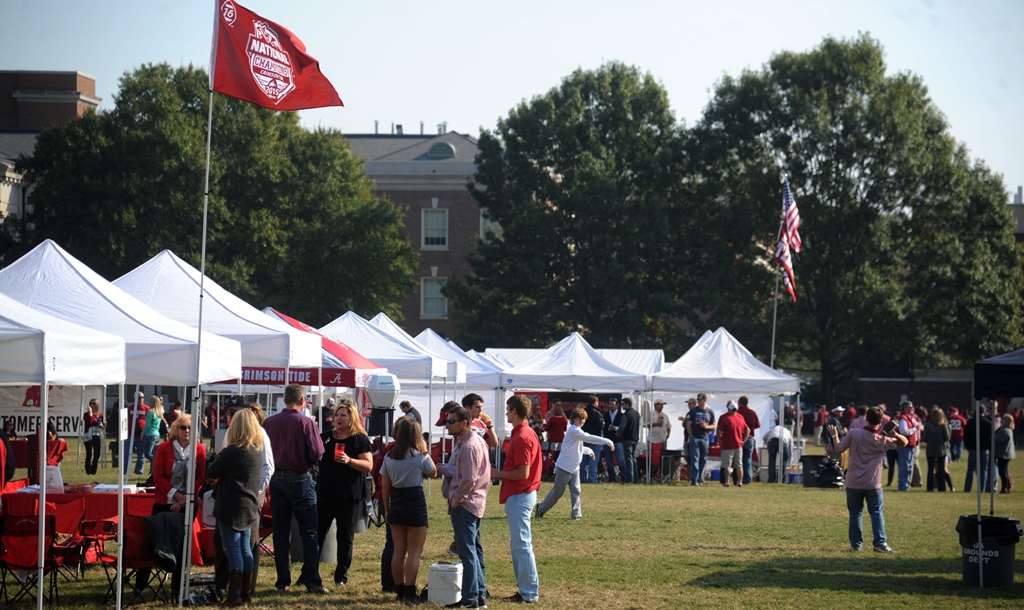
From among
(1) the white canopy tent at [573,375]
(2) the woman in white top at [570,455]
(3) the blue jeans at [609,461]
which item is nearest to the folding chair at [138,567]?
(2) the woman in white top at [570,455]

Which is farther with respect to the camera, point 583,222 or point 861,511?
point 583,222

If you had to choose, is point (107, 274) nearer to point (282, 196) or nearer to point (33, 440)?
point (282, 196)

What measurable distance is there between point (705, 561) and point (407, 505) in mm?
4879

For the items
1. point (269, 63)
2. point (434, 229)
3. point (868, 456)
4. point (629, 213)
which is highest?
point (434, 229)

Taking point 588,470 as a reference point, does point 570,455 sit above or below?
above

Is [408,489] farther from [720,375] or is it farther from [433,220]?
[433,220]

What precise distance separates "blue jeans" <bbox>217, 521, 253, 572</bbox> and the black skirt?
1.24 m

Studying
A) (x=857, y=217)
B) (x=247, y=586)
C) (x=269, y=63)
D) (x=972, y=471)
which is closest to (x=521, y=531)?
(x=247, y=586)

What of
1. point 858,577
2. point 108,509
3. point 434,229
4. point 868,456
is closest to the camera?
point 108,509

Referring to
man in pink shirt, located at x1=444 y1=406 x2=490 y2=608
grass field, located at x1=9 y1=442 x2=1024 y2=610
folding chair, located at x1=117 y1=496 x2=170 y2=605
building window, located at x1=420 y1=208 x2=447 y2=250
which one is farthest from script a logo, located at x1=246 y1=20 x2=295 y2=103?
building window, located at x1=420 y1=208 x2=447 y2=250

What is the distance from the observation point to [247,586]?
34.1 feet

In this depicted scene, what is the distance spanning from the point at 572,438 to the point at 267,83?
299 inches

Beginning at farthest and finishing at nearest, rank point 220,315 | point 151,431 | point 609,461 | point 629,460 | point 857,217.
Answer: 1. point 857,217
2. point 609,461
3. point 629,460
4. point 151,431
5. point 220,315

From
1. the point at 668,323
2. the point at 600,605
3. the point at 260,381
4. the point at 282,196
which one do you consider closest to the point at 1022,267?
the point at 668,323
